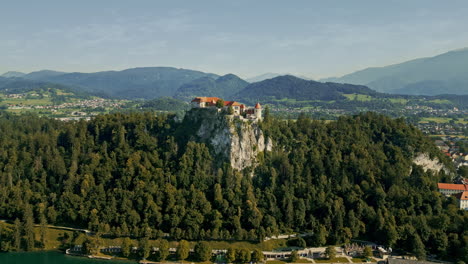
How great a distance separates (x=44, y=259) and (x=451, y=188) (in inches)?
2497

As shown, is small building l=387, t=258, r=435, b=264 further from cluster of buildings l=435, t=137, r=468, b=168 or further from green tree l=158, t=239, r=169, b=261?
cluster of buildings l=435, t=137, r=468, b=168

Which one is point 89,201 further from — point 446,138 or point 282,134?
point 446,138

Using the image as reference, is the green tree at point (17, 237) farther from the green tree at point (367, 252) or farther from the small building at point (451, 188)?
the small building at point (451, 188)

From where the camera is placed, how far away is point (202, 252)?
47906mm

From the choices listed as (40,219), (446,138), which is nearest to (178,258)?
(40,219)

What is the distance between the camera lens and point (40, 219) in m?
55.4

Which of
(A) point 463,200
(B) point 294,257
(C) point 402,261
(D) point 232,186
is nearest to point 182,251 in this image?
(B) point 294,257

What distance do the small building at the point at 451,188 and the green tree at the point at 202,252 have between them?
41221 millimetres

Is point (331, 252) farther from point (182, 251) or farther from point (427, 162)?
point (427, 162)

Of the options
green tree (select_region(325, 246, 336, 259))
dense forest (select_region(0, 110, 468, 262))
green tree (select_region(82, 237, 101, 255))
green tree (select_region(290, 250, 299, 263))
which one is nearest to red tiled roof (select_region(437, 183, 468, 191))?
dense forest (select_region(0, 110, 468, 262))

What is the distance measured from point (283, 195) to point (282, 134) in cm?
1358

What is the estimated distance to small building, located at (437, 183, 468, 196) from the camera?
205 feet

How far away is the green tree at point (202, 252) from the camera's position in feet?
157

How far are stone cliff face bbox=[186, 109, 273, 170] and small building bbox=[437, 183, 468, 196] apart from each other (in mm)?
29666
